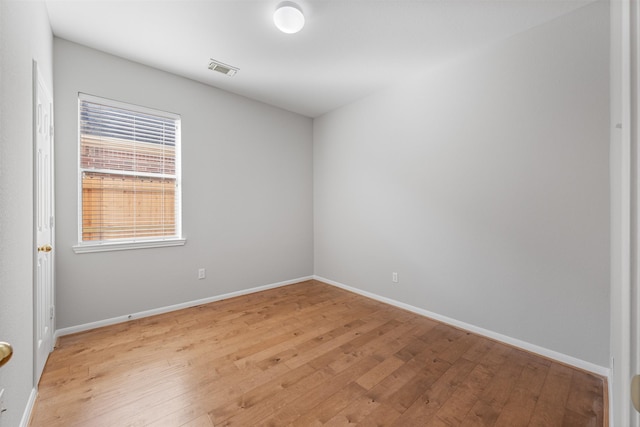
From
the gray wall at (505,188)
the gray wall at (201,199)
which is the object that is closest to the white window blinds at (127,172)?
the gray wall at (201,199)

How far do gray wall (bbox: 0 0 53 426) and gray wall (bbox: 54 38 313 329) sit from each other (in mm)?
1082

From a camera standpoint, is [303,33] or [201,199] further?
[201,199]

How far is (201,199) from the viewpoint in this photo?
11.0 ft

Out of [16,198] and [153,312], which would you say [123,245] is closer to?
[153,312]

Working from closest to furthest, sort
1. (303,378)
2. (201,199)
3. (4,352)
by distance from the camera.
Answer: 1. (4,352)
2. (303,378)
3. (201,199)

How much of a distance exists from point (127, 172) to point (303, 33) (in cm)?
233

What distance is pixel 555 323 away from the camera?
2.17 meters

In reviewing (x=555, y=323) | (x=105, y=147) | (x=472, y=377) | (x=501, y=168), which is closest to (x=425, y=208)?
(x=501, y=168)

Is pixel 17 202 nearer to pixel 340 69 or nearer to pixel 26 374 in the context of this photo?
pixel 26 374

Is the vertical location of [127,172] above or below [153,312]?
above

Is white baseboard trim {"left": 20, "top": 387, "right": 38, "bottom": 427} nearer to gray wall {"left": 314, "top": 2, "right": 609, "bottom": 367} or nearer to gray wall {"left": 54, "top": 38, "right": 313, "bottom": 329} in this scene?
gray wall {"left": 54, "top": 38, "right": 313, "bottom": 329}

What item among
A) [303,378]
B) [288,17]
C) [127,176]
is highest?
[288,17]

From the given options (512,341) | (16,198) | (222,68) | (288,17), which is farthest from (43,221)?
(512,341)

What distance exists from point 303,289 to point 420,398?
243 centimetres
